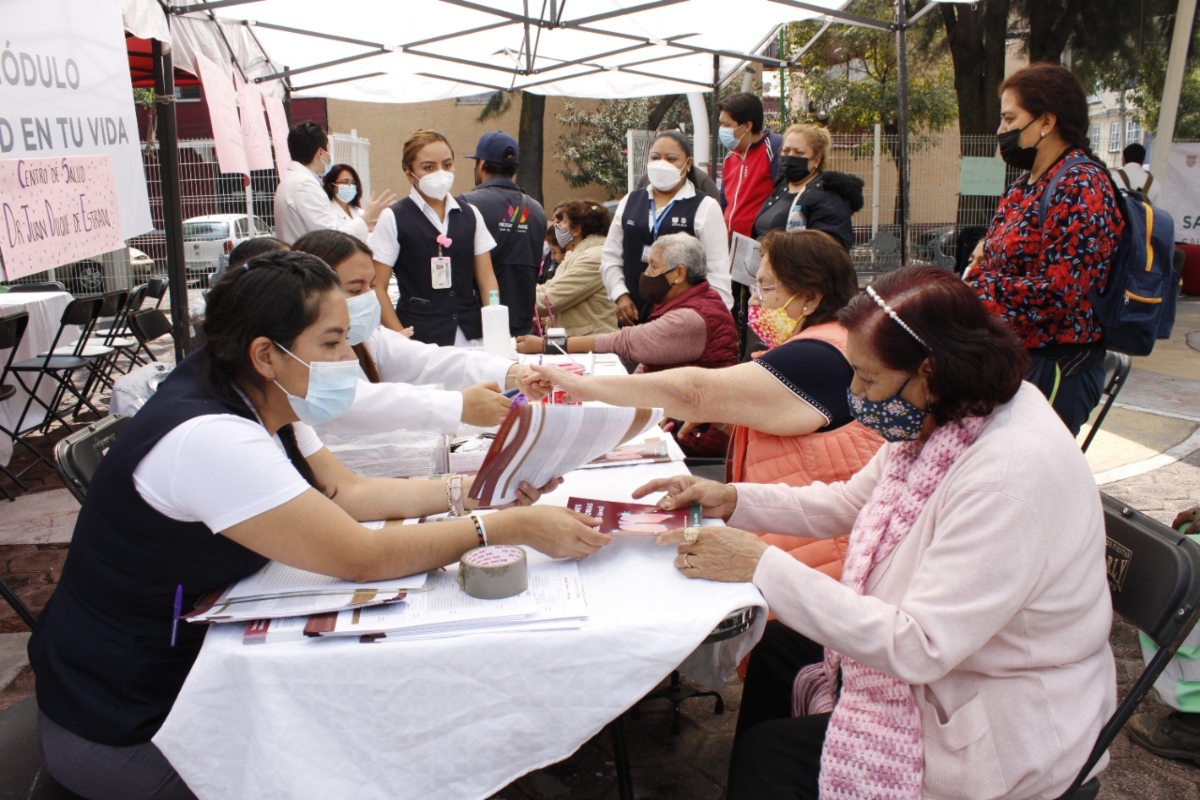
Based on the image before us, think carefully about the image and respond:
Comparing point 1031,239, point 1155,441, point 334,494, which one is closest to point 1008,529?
point 334,494

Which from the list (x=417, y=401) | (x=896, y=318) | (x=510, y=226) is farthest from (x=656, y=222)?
(x=896, y=318)

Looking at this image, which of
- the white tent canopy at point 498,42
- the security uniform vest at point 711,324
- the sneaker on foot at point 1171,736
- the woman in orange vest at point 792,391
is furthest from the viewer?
the white tent canopy at point 498,42

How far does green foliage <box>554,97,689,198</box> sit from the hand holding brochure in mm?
21012

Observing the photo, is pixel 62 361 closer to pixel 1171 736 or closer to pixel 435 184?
pixel 435 184

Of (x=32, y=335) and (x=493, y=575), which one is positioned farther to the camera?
(x=32, y=335)

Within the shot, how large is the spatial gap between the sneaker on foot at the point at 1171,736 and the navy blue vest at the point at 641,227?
3.32 meters

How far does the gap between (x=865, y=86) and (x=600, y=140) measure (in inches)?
252

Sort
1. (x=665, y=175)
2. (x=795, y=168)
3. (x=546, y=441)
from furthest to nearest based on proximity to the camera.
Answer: (x=795, y=168)
(x=665, y=175)
(x=546, y=441)

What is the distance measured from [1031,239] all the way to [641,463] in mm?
1905

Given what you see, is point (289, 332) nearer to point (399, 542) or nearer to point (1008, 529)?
point (399, 542)

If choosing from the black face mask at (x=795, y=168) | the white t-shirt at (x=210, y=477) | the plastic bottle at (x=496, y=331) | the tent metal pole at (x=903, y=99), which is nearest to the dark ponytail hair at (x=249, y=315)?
the white t-shirt at (x=210, y=477)

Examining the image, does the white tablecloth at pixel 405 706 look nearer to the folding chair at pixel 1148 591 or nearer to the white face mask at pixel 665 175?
the folding chair at pixel 1148 591

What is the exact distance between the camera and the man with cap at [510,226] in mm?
5223

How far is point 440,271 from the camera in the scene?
4637 mm
